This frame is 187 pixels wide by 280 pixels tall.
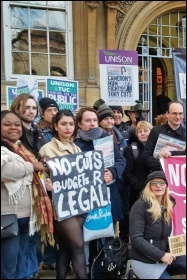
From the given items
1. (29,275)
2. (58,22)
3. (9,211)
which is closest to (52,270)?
(29,275)

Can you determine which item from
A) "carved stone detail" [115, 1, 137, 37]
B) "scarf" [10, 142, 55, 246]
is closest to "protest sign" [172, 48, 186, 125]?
"scarf" [10, 142, 55, 246]

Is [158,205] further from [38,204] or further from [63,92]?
[63,92]

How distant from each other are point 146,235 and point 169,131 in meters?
1.10

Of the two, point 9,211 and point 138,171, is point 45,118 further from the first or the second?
point 9,211

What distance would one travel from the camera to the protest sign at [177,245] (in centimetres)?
322

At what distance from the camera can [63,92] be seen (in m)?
5.71

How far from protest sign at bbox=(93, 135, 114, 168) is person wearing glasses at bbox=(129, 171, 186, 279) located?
1.65 feet

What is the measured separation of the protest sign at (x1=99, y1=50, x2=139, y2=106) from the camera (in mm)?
5676

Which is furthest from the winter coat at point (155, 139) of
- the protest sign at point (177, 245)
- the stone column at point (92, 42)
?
the stone column at point (92, 42)

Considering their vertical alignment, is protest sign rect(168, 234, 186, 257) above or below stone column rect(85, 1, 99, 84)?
below

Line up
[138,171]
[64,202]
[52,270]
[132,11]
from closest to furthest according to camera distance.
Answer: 1. [64,202]
2. [52,270]
3. [138,171]
4. [132,11]

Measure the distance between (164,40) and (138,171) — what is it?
18.8 feet

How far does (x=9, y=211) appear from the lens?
3086mm

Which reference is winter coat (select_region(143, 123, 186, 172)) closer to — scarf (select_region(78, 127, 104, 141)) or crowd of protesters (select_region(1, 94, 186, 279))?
crowd of protesters (select_region(1, 94, 186, 279))
